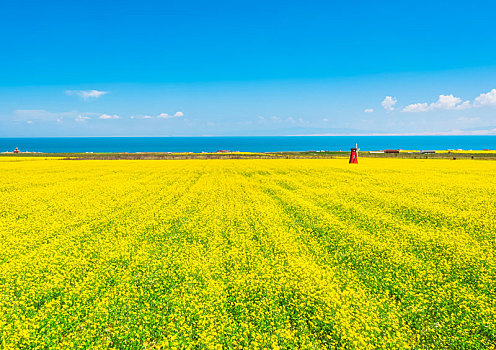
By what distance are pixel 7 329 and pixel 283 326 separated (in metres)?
5.14

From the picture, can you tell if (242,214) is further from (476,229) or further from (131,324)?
(476,229)

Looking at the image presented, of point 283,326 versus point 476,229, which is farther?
point 476,229

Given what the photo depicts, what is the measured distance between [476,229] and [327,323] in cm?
914

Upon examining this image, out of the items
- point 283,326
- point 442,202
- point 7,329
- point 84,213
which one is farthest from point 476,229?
point 84,213

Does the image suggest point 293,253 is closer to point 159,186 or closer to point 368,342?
Answer: point 368,342

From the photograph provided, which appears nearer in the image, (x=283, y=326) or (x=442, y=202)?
(x=283, y=326)

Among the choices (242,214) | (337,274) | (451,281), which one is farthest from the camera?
(242,214)

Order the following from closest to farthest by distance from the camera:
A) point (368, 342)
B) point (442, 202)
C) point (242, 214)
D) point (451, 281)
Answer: point (368, 342) < point (451, 281) < point (242, 214) < point (442, 202)

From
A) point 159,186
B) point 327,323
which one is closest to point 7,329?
point 327,323

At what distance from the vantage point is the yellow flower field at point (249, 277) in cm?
472

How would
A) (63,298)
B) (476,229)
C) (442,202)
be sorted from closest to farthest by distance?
(63,298), (476,229), (442,202)

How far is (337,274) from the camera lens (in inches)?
269

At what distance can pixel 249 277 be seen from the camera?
6.65 metres

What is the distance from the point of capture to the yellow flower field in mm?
4719
